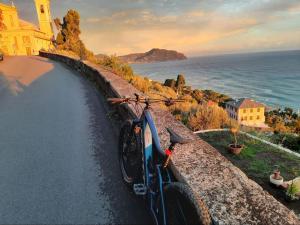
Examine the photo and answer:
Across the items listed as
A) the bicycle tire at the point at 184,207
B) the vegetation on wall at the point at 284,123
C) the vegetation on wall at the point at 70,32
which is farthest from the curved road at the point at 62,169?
the vegetation on wall at the point at 70,32

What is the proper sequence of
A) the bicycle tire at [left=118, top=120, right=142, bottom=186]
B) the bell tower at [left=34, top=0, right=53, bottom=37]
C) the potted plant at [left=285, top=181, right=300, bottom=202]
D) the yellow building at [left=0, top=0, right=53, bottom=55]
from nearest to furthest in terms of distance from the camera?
1. the bicycle tire at [left=118, top=120, right=142, bottom=186]
2. the potted plant at [left=285, top=181, right=300, bottom=202]
3. the yellow building at [left=0, top=0, right=53, bottom=55]
4. the bell tower at [left=34, top=0, right=53, bottom=37]

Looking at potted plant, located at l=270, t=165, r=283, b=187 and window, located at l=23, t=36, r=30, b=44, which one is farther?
window, located at l=23, t=36, r=30, b=44

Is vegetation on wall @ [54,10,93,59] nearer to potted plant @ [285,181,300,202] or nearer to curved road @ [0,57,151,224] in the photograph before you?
curved road @ [0,57,151,224]

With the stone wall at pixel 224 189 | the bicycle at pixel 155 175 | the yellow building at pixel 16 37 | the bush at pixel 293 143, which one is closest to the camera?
the stone wall at pixel 224 189

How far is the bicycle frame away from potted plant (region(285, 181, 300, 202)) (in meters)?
2.23

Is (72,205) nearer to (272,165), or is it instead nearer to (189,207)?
(189,207)

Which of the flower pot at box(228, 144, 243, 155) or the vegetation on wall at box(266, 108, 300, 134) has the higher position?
the flower pot at box(228, 144, 243, 155)

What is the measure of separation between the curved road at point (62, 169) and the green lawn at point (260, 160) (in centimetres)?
230

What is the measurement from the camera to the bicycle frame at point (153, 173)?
2.38 metres

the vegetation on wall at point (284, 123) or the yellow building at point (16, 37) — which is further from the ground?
the yellow building at point (16, 37)

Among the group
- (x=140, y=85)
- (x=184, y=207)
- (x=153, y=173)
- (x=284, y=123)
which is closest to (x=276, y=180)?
(x=153, y=173)

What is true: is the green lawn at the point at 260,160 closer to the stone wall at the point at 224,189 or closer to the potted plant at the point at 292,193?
the potted plant at the point at 292,193

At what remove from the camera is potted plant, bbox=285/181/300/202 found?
361 centimetres

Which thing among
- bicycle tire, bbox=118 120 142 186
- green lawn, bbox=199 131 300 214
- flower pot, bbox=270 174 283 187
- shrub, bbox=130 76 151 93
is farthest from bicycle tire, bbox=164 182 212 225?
shrub, bbox=130 76 151 93
